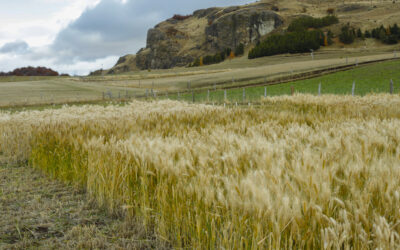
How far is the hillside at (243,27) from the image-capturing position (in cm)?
13938

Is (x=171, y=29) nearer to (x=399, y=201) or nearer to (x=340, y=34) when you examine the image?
(x=340, y=34)

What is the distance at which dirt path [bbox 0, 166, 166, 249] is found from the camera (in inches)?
117

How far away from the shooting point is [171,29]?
19738cm

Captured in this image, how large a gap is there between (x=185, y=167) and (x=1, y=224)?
2324 mm

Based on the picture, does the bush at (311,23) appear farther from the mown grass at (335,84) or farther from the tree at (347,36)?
the mown grass at (335,84)

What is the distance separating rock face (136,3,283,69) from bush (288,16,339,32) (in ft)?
58.5

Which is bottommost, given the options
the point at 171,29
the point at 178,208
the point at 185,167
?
the point at 178,208

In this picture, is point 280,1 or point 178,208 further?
point 280,1

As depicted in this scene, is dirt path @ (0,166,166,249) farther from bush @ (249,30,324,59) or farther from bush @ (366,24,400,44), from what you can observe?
bush @ (249,30,324,59)

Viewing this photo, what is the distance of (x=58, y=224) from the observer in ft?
11.5

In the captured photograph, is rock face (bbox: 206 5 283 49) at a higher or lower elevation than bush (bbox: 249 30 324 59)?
higher

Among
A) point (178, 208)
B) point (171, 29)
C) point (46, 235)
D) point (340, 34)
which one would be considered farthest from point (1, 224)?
point (171, 29)

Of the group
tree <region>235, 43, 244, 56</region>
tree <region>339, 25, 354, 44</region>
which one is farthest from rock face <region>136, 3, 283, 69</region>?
tree <region>339, 25, 354, 44</region>

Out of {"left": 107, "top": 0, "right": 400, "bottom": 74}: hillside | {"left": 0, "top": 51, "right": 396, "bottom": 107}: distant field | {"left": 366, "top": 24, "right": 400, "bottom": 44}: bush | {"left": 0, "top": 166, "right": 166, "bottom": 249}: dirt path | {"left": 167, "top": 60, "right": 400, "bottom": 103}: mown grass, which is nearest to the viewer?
{"left": 0, "top": 166, "right": 166, "bottom": 249}: dirt path
